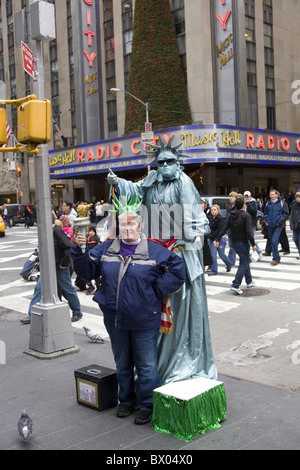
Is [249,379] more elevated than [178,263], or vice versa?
[178,263]

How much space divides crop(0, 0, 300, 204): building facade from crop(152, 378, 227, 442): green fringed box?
2268 cm

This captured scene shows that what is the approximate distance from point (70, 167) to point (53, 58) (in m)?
13.3

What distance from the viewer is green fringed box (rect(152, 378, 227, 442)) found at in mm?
3688

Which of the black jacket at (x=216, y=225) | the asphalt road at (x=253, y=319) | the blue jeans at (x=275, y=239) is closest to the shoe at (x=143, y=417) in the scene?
the asphalt road at (x=253, y=319)

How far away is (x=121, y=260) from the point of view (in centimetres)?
398

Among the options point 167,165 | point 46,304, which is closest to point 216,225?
point 46,304

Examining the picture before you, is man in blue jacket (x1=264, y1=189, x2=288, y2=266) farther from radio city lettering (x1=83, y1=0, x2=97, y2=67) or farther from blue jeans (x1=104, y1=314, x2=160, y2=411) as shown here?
radio city lettering (x1=83, y1=0, x2=97, y2=67)

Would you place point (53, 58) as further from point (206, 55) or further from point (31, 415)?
point (31, 415)

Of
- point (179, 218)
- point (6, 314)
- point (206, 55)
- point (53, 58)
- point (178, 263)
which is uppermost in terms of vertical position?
point (53, 58)

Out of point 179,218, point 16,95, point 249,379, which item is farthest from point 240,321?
point 16,95

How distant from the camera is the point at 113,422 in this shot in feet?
13.3

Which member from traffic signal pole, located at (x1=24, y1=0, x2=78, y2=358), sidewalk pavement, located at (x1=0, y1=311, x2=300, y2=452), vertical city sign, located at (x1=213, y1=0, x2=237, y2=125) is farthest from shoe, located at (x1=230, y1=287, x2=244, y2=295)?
vertical city sign, located at (x1=213, y1=0, x2=237, y2=125)

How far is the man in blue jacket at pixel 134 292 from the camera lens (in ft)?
12.7
